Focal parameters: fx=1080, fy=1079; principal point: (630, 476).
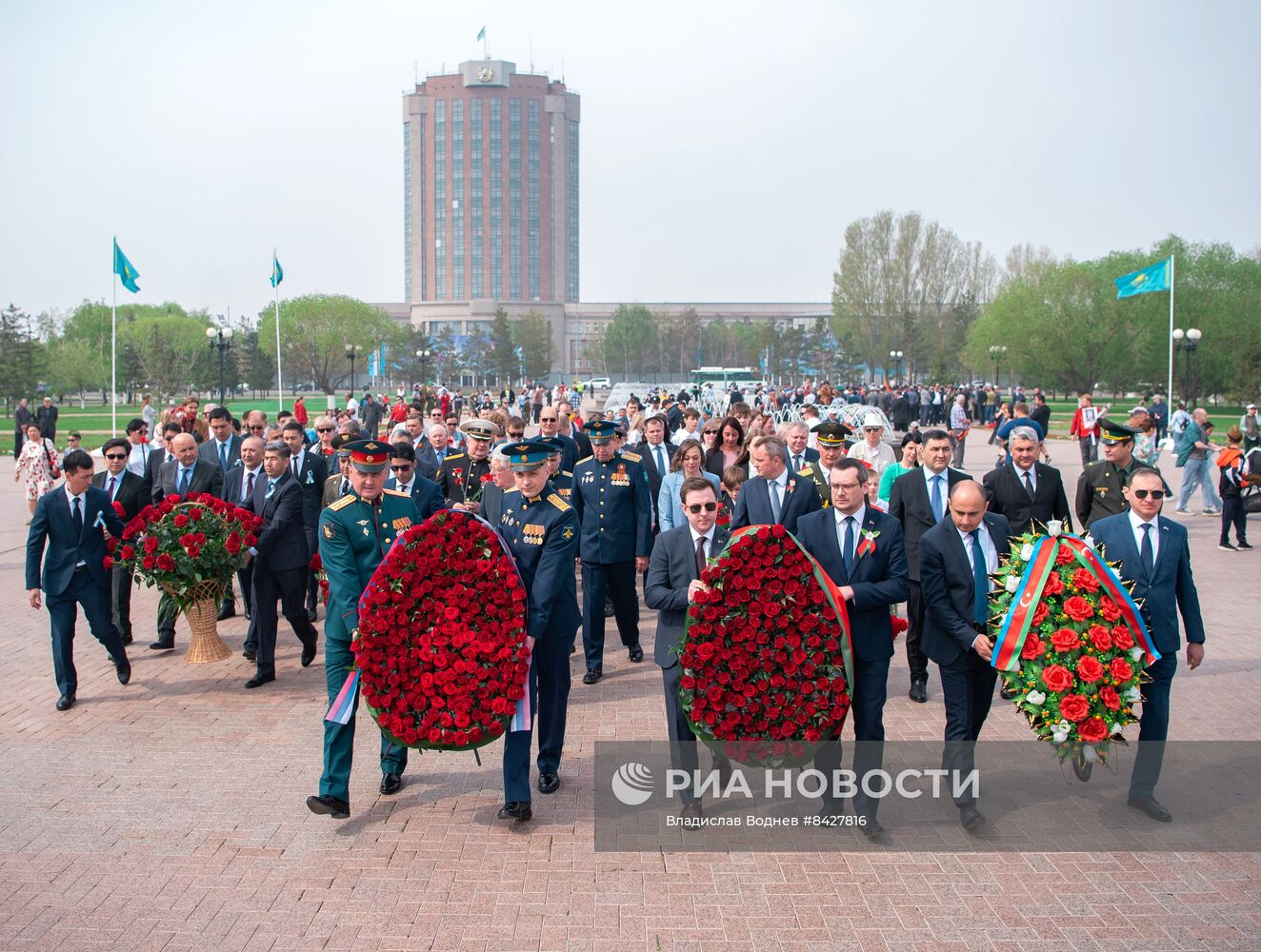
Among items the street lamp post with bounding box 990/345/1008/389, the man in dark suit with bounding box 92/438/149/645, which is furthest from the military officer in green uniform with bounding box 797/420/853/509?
the street lamp post with bounding box 990/345/1008/389

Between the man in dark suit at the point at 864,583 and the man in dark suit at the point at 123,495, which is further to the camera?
Result: the man in dark suit at the point at 123,495

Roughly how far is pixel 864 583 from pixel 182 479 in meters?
7.38

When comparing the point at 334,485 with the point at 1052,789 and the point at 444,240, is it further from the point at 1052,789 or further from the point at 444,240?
the point at 444,240

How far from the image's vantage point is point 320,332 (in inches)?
3644

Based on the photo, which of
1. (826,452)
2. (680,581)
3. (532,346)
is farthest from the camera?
(532,346)

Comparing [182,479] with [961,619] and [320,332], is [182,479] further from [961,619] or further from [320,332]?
[320,332]

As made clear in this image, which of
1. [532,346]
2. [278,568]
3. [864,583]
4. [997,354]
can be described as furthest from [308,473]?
[532,346]

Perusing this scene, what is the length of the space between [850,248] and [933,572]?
82811mm

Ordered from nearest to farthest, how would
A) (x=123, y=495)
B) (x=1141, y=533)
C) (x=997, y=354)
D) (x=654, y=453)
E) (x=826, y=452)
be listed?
(x=1141, y=533) < (x=826, y=452) < (x=123, y=495) < (x=654, y=453) < (x=997, y=354)

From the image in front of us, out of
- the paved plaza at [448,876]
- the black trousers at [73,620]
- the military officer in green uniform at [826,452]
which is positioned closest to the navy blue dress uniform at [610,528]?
the military officer in green uniform at [826,452]

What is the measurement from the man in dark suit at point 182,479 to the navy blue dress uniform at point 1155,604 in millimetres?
8013

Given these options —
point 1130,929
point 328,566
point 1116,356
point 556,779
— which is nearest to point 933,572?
point 1130,929

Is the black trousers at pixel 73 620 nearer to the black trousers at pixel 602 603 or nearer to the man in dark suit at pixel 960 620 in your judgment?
the black trousers at pixel 602 603

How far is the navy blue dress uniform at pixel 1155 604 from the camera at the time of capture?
239 inches
